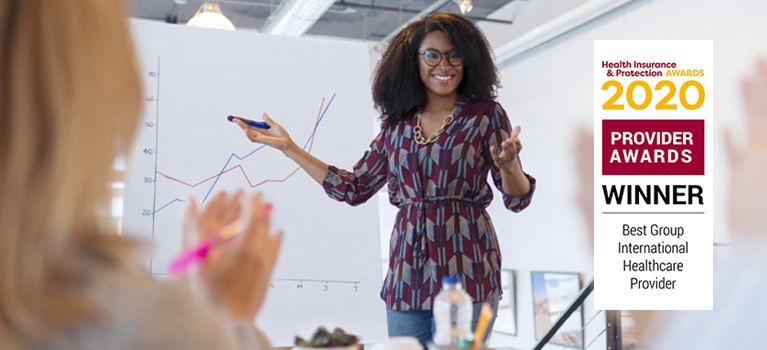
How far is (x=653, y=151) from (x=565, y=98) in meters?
1.31

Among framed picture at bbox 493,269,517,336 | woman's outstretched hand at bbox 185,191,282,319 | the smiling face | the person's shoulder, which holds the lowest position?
framed picture at bbox 493,269,517,336

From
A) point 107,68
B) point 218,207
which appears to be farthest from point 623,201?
point 107,68

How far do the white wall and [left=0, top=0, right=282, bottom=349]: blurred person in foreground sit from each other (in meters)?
4.17

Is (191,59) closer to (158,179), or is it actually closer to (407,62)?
(158,179)

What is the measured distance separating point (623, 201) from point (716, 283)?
4.57 m

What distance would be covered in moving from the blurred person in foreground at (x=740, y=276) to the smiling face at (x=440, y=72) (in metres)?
1.34

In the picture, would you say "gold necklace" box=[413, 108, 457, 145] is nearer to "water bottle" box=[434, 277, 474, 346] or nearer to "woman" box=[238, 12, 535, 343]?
"woman" box=[238, 12, 535, 343]

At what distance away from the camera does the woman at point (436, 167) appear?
1.81 meters

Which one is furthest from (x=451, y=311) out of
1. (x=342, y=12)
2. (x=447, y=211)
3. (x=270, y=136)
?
(x=342, y=12)

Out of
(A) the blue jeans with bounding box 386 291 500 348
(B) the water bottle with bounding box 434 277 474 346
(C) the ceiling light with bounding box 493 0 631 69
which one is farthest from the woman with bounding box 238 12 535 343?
(C) the ceiling light with bounding box 493 0 631 69

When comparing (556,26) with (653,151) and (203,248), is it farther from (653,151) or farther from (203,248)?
(203,248)

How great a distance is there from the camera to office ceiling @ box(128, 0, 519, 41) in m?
6.41

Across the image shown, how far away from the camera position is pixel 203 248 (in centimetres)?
68

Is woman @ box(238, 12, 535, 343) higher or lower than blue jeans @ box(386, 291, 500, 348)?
higher
